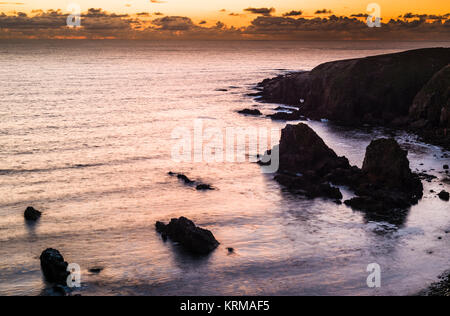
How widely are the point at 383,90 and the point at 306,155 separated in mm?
41520

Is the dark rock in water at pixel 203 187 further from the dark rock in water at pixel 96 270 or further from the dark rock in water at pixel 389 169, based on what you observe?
the dark rock in water at pixel 96 270

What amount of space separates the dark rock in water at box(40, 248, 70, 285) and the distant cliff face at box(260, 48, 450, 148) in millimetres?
57389

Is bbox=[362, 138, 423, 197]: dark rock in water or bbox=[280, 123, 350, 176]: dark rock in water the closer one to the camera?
bbox=[362, 138, 423, 197]: dark rock in water

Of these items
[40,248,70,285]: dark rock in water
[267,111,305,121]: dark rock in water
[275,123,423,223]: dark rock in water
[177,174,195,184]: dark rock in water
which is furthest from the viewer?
[267,111,305,121]: dark rock in water

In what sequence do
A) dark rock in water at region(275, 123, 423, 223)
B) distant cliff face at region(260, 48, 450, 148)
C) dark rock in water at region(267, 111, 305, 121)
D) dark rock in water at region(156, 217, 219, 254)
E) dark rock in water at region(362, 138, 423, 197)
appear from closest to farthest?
dark rock in water at region(156, 217, 219, 254), dark rock in water at region(275, 123, 423, 223), dark rock in water at region(362, 138, 423, 197), distant cliff face at region(260, 48, 450, 148), dark rock in water at region(267, 111, 305, 121)

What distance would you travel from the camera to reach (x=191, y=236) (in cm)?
3203

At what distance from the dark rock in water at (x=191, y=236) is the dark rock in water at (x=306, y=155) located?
60.2 feet

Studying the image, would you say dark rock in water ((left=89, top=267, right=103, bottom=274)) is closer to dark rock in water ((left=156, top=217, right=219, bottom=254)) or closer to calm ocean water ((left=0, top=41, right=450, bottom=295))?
calm ocean water ((left=0, top=41, right=450, bottom=295))

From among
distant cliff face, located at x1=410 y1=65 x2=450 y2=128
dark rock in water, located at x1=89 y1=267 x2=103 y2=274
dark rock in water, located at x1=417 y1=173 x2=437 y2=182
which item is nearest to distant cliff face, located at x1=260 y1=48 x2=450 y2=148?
distant cliff face, located at x1=410 y1=65 x2=450 y2=128

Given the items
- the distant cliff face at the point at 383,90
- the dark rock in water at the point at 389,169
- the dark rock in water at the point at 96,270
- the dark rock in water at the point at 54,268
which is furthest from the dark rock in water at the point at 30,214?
the distant cliff face at the point at 383,90

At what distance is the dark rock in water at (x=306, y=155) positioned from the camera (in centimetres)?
4781

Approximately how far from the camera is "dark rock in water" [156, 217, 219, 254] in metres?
31.7
